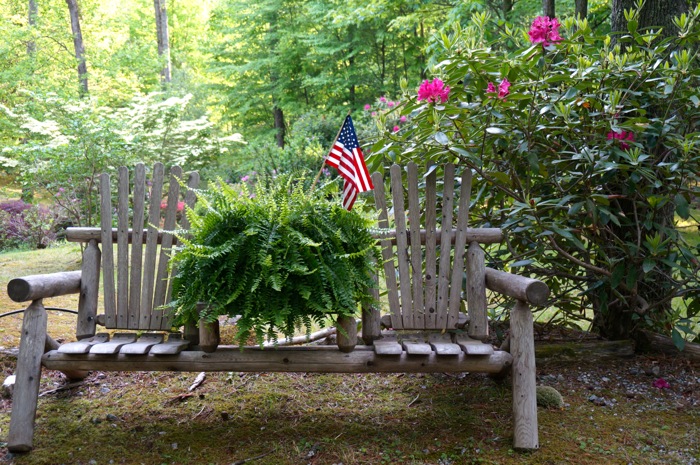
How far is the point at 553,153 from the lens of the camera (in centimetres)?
294

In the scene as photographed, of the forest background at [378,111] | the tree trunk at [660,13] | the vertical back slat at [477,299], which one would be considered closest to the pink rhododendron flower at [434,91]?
the forest background at [378,111]

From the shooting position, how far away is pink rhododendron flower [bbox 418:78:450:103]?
2.58m

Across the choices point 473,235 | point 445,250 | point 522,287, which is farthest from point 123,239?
point 522,287

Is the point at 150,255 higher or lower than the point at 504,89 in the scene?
lower

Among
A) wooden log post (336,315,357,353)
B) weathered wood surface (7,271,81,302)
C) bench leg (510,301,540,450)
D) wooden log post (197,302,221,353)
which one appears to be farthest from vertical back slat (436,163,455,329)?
weathered wood surface (7,271,81,302)

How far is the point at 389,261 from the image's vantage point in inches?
102

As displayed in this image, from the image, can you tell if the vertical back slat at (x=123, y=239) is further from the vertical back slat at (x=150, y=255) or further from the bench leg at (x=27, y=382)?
the bench leg at (x=27, y=382)

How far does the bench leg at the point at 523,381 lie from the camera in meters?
2.27

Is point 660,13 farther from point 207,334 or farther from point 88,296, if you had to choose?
point 88,296

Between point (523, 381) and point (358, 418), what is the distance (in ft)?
2.67

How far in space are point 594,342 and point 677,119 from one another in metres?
1.34

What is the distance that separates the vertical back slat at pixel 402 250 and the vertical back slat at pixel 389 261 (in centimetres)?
3

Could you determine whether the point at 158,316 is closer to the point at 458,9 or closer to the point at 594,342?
the point at 594,342

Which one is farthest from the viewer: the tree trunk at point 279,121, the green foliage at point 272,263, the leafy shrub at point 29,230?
the tree trunk at point 279,121
